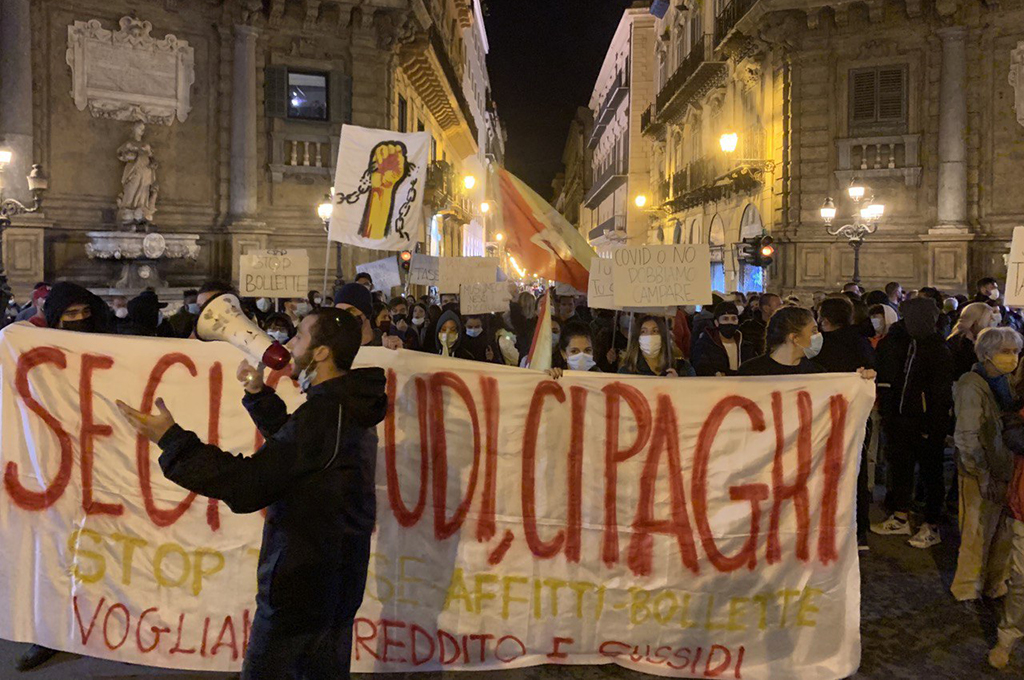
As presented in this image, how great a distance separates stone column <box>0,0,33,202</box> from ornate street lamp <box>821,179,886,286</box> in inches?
676

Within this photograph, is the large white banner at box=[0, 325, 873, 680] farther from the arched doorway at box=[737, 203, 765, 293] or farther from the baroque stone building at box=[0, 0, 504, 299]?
the arched doorway at box=[737, 203, 765, 293]

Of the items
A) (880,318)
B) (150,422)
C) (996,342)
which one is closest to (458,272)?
(880,318)

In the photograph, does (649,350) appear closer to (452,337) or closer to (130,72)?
(452,337)

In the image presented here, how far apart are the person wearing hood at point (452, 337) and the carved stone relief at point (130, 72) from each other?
14.0 metres

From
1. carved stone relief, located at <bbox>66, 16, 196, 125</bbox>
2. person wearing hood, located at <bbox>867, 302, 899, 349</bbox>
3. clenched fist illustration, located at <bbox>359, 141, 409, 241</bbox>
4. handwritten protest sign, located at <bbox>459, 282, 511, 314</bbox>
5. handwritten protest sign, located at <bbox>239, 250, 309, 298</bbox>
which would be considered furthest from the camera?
carved stone relief, located at <bbox>66, 16, 196, 125</bbox>

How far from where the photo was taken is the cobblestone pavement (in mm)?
3982

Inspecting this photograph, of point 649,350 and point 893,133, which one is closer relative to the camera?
point 649,350

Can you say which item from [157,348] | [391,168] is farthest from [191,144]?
[157,348]

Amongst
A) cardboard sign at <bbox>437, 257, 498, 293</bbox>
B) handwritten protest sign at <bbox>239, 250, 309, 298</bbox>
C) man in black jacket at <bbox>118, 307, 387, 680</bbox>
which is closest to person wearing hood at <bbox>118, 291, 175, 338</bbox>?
handwritten protest sign at <bbox>239, 250, 309, 298</bbox>

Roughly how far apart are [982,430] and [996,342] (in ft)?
1.62

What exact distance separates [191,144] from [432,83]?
31.9 feet

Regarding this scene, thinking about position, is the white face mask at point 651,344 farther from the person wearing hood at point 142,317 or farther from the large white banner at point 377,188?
the person wearing hood at point 142,317

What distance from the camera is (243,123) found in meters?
19.8

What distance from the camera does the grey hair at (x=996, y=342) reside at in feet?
15.6
